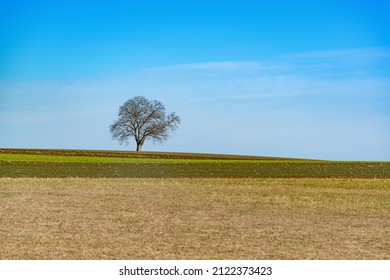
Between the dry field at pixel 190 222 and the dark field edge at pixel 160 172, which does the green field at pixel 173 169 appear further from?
the dry field at pixel 190 222

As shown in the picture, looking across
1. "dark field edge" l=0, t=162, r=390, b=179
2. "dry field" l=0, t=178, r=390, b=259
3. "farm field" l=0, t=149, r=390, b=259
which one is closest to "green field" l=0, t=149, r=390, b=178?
"dark field edge" l=0, t=162, r=390, b=179

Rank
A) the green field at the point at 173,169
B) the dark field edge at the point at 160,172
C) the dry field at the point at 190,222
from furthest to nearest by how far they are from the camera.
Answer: the green field at the point at 173,169
the dark field edge at the point at 160,172
the dry field at the point at 190,222

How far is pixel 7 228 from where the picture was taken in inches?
838

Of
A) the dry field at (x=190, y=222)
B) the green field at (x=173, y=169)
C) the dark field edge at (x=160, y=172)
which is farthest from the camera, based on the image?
the green field at (x=173, y=169)

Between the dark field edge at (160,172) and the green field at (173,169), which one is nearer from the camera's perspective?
the dark field edge at (160,172)

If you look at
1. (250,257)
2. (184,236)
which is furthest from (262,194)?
(250,257)

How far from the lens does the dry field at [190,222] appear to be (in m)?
17.3

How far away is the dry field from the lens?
1728 centimetres

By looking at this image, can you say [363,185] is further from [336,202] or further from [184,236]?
[184,236]

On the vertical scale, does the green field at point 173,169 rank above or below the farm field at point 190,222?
above

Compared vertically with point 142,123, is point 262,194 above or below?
below

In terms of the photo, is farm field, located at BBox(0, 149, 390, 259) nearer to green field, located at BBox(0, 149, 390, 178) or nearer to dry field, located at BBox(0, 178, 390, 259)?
dry field, located at BBox(0, 178, 390, 259)

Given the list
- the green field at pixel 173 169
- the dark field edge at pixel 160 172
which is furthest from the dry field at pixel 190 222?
the green field at pixel 173 169
